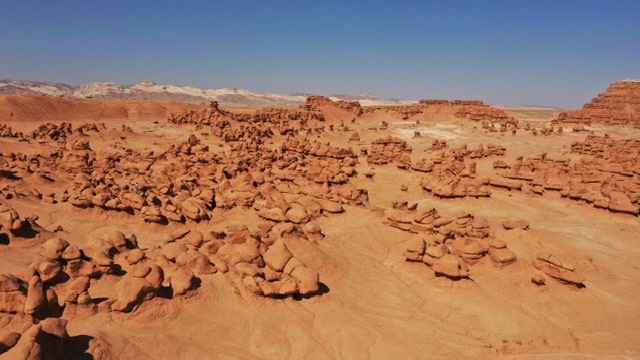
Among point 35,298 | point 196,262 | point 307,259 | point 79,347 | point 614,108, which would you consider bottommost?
point 307,259

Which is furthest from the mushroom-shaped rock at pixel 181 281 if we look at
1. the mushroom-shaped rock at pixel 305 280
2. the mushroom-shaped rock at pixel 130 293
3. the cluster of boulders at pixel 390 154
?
the cluster of boulders at pixel 390 154

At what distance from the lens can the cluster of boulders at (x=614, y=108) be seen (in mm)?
47688

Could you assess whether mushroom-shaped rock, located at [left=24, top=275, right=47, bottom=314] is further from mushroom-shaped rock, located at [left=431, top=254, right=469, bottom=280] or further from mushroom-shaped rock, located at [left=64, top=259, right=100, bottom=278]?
mushroom-shaped rock, located at [left=431, top=254, right=469, bottom=280]

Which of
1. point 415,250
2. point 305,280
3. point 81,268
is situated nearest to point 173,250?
point 81,268

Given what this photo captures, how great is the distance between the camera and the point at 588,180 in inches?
663

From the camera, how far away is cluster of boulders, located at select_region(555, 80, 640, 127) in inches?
1877

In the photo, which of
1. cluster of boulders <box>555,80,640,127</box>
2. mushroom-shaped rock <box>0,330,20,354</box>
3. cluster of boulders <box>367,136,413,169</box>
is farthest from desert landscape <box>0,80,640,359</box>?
cluster of boulders <box>555,80,640,127</box>

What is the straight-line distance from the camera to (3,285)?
17.7 feet

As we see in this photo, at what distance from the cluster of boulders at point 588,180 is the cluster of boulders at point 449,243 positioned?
6390mm

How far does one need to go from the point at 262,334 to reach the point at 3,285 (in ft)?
11.1

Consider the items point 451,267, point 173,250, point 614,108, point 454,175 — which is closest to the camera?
point 173,250

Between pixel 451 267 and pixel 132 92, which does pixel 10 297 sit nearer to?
pixel 451 267

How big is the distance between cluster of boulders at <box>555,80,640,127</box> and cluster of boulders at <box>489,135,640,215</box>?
31.5 metres

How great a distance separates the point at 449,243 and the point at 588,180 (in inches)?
413
